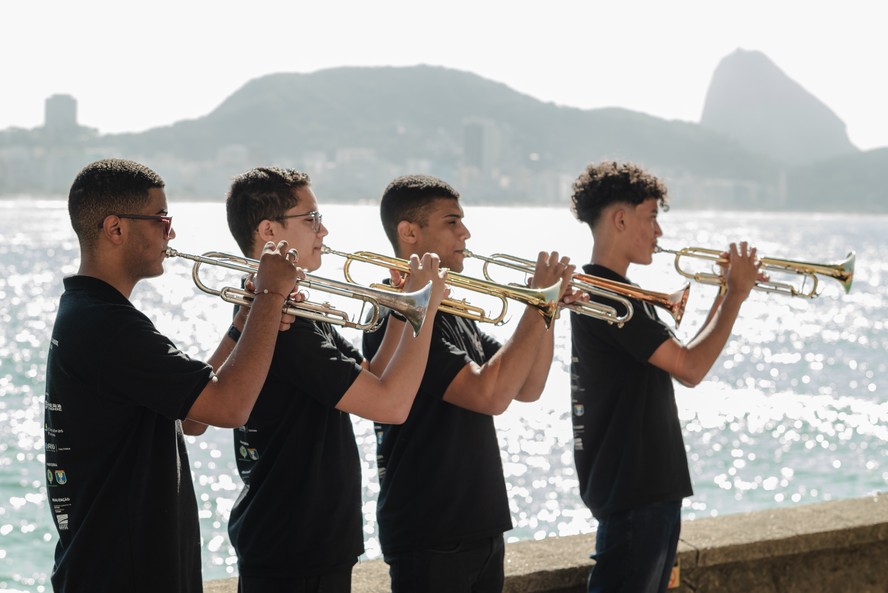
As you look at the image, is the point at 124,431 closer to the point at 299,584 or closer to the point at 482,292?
the point at 299,584

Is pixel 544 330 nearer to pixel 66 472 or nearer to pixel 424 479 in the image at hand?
pixel 424 479

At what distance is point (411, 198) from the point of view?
151 inches

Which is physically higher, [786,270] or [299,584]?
[786,270]

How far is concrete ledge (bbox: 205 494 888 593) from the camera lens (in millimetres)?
4266

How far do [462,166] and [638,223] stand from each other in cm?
11469

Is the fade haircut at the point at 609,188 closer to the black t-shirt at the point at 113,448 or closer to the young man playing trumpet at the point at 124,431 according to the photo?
the young man playing trumpet at the point at 124,431

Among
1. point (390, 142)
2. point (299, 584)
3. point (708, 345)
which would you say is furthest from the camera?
point (390, 142)

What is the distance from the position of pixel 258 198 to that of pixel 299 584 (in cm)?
126

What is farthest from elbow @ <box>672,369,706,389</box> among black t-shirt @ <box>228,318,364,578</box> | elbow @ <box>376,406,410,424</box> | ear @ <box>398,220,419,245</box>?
black t-shirt @ <box>228,318,364,578</box>

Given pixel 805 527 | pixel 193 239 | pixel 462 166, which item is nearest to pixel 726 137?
pixel 462 166

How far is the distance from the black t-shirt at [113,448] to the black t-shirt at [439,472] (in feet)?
2.93

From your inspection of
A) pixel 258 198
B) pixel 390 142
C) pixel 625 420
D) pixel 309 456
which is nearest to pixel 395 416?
pixel 309 456

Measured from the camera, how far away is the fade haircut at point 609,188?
14.8ft

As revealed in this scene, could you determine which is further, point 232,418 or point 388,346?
point 388,346
